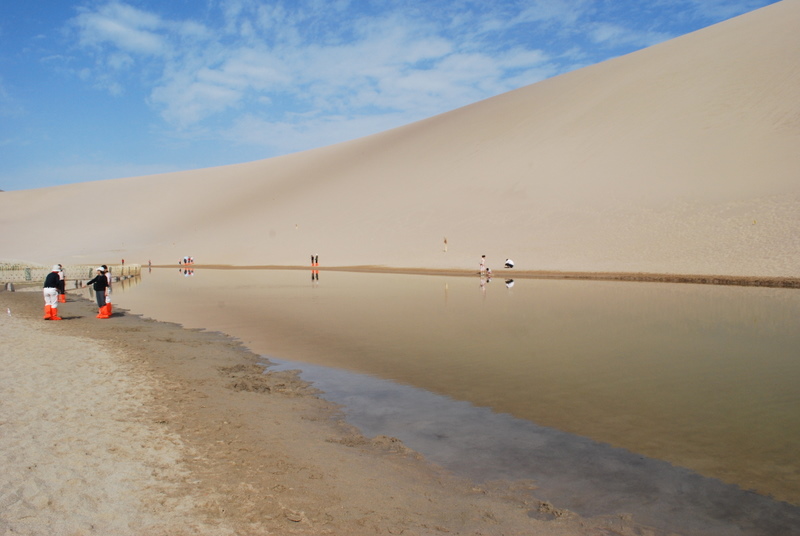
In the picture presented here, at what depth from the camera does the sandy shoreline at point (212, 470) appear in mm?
3488

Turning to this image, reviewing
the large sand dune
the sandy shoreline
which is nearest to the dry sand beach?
the sandy shoreline

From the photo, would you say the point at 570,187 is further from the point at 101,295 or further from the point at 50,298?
the point at 50,298

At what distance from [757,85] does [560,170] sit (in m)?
14.6

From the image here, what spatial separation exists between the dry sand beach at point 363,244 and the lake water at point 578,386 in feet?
1.95

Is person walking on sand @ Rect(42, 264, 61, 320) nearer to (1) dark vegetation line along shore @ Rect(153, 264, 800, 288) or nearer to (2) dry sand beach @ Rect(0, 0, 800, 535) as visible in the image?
(2) dry sand beach @ Rect(0, 0, 800, 535)

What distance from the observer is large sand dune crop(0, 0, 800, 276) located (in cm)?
3111

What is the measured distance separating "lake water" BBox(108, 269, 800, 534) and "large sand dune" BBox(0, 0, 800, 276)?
52.6ft

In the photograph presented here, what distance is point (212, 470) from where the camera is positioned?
423 cm

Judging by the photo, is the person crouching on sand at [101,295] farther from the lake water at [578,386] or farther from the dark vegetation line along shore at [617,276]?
the dark vegetation line along shore at [617,276]

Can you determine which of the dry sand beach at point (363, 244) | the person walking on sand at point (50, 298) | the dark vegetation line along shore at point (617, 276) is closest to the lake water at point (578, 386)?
the dry sand beach at point (363, 244)

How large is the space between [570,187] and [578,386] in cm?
3493

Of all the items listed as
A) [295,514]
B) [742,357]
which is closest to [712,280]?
[742,357]

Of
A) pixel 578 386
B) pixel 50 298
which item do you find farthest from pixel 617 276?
pixel 50 298

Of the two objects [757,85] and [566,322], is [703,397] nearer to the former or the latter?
[566,322]
